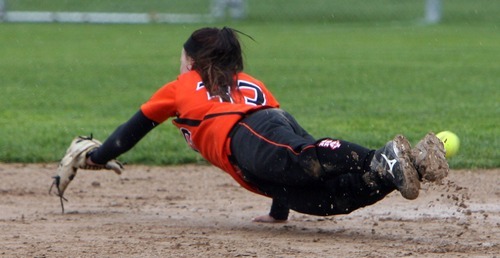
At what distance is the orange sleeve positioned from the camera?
523cm

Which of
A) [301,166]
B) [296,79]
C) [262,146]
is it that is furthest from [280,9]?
[301,166]

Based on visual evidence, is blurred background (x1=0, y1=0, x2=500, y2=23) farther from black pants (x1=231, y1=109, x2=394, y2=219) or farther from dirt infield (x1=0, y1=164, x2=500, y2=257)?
black pants (x1=231, y1=109, x2=394, y2=219)

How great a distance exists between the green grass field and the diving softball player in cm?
87

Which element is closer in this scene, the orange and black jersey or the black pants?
the black pants

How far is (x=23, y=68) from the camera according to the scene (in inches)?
598

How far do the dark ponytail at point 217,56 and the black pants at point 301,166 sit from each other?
0.33 metres

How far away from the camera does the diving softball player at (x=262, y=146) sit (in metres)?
4.68

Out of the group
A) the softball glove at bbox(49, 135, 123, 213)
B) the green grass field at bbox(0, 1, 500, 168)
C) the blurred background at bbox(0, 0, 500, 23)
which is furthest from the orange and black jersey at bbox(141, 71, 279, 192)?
the blurred background at bbox(0, 0, 500, 23)

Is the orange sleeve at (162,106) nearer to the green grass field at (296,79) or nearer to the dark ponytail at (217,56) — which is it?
the dark ponytail at (217,56)

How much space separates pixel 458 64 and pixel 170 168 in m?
9.27

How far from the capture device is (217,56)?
5.37 m

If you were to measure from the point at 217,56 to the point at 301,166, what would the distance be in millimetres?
870

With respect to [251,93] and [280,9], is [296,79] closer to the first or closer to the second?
[251,93]

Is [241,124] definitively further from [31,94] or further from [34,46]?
[34,46]
